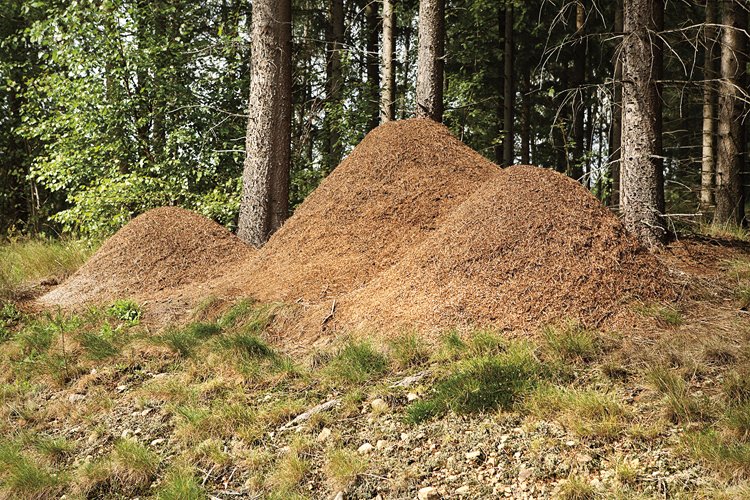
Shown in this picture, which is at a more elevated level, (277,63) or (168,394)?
(277,63)

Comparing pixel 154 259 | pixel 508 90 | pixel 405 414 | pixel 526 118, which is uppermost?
pixel 508 90

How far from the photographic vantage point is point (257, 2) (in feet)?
29.8

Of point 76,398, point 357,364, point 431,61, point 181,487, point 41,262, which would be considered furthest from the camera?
point 41,262

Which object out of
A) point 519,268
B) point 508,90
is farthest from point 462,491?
point 508,90

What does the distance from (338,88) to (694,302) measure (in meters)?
10.1

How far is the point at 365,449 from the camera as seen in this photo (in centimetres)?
370


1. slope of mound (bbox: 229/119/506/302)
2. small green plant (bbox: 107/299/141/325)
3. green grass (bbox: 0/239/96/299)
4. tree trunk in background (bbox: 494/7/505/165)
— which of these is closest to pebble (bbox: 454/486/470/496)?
slope of mound (bbox: 229/119/506/302)

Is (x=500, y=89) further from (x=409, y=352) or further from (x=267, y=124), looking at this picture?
(x=409, y=352)

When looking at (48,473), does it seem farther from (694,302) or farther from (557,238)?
(694,302)

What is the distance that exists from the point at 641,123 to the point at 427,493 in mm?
4837

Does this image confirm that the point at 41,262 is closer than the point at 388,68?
Yes

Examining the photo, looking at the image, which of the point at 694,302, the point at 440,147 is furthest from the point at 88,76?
the point at 694,302

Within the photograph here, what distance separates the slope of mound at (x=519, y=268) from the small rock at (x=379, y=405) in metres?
0.97

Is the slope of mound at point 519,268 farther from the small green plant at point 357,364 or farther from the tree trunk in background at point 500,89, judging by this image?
the tree trunk in background at point 500,89
